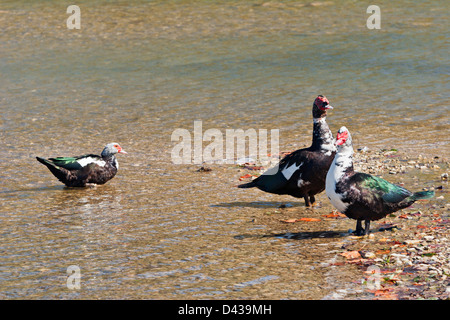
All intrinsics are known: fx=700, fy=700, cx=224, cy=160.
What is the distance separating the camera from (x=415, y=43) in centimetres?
1873

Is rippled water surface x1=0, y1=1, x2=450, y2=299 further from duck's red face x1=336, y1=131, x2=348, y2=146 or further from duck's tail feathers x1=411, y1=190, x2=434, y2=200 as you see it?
duck's red face x1=336, y1=131, x2=348, y2=146

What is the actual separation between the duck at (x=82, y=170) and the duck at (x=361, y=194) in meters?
4.04

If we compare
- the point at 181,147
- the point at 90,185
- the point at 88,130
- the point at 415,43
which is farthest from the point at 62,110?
the point at 415,43

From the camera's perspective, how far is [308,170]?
9.00 metres

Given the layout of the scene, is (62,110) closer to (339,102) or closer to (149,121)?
(149,121)

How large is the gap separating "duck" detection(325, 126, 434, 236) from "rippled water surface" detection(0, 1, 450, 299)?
428 mm

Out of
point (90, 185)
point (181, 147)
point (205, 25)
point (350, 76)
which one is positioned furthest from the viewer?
point (205, 25)

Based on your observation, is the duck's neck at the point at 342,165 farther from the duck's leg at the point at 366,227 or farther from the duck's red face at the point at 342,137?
the duck's leg at the point at 366,227

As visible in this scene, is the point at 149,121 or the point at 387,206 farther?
the point at 149,121

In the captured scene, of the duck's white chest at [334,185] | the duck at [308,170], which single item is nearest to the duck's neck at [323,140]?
the duck at [308,170]

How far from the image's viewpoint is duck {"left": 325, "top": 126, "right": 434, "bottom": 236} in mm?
7738

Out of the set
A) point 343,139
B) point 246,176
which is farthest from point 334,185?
point 246,176

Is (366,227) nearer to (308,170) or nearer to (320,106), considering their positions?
(308,170)
